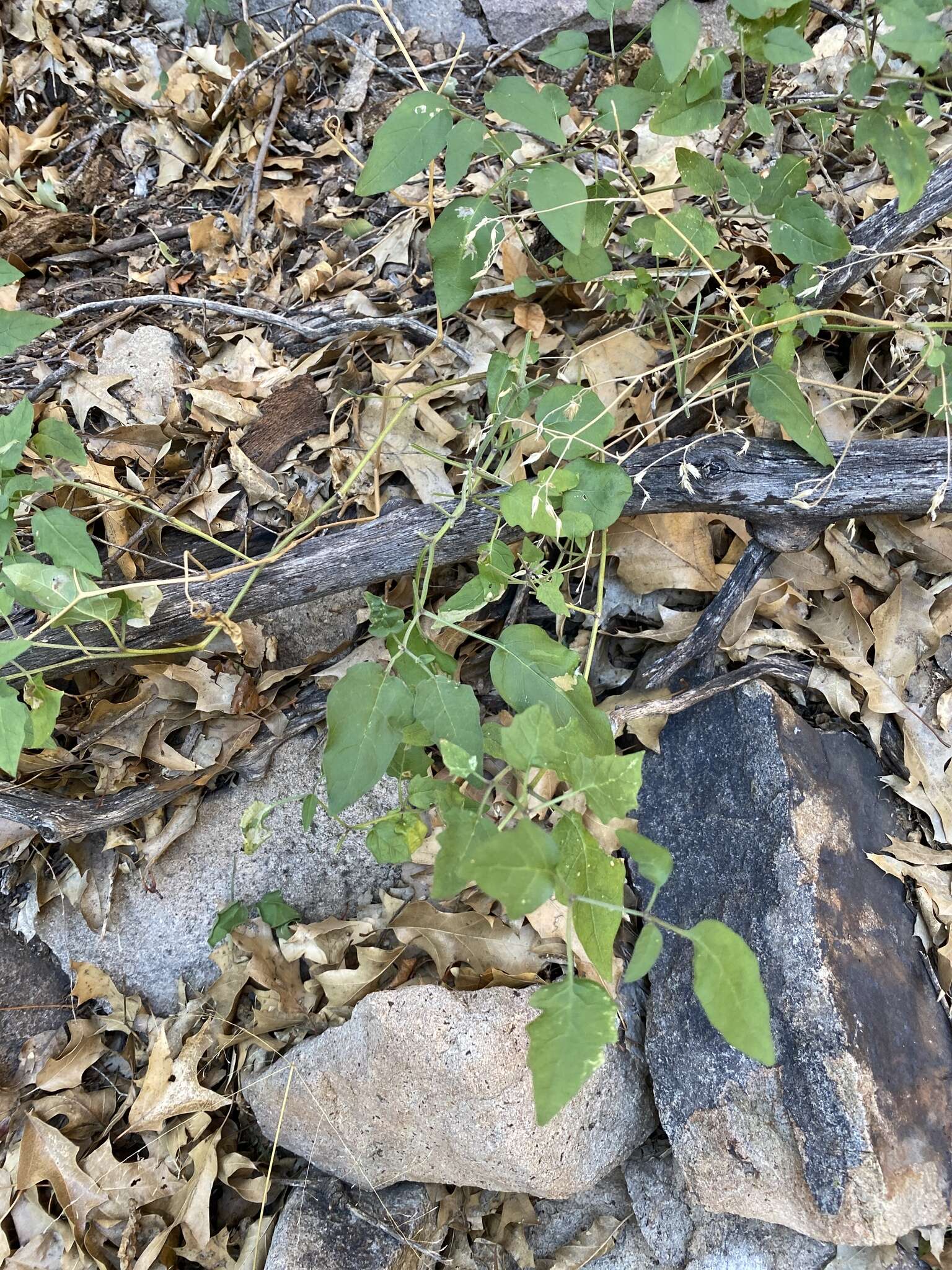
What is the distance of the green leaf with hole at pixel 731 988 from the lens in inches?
40.5

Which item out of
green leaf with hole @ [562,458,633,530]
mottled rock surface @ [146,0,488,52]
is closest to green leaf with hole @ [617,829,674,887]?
green leaf with hole @ [562,458,633,530]

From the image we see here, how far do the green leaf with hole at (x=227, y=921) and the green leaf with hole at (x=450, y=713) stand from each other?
1.01 m

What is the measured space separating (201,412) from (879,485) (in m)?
1.81

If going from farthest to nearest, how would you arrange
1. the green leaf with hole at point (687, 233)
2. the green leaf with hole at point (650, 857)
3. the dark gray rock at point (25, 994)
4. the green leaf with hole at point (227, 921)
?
the dark gray rock at point (25, 994) → the green leaf with hole at point (227, 921) → the green leaf with hole at point (687, 233) → the green leaf with hole at point (650, 857)

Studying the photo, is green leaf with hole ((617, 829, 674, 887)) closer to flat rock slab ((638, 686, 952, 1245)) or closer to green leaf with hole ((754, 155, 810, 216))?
flat rock slab ((638, 686, 952, 1245))

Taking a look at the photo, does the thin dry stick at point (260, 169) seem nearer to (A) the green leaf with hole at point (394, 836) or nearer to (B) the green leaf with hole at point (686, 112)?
(B) the green leaf with hole at point (686, 112)

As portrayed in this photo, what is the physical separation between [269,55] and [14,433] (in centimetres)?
193

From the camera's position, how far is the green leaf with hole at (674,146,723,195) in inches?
68.3

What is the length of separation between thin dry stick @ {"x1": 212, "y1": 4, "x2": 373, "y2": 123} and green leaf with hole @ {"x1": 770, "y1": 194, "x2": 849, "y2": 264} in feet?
6.10

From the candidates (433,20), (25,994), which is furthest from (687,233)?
(25,994)

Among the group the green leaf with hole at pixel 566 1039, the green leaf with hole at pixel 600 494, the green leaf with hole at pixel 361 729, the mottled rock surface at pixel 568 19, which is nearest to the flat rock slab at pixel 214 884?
the green leaf with hole at pixel 361 729

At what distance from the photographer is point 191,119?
2848 mm

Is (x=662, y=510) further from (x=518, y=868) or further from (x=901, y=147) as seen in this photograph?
(x=518, y=868)

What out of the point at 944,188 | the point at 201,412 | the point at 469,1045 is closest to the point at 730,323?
the point at 944,188
